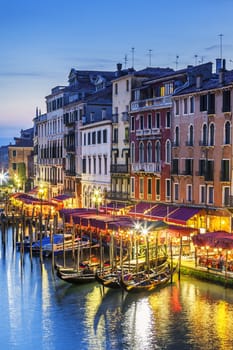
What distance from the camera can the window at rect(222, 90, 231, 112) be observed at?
34.3 meters

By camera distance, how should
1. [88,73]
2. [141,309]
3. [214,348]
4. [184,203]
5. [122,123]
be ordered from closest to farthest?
[214,348], [141,309], [184,203], [122,123], [88,73]

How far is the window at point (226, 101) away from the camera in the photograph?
113ft

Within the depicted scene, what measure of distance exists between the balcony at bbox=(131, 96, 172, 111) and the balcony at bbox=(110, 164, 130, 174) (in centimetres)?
372

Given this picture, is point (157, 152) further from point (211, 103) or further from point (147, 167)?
point (211, 103)

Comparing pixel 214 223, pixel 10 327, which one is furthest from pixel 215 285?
pixel 10 327

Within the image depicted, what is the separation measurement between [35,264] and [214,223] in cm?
938

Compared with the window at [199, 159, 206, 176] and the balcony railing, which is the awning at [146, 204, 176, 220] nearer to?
the window at [199, 159, 206, 176]

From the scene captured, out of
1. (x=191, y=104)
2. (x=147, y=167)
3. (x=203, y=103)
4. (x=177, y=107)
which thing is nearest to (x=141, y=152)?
(x=147, y=167)

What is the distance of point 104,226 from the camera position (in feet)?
126

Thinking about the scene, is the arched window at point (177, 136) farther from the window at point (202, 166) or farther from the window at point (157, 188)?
the window at point (157, 188)

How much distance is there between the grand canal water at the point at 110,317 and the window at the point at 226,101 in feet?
29.1

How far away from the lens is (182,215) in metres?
36.8

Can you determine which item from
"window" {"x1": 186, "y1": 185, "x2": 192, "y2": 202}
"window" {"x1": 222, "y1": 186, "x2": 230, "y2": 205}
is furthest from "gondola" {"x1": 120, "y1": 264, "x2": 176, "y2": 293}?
"window" {"x1": 186, "y1": 185, "x2": 192, "y2": 202}

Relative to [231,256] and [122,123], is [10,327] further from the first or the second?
[122,123]
